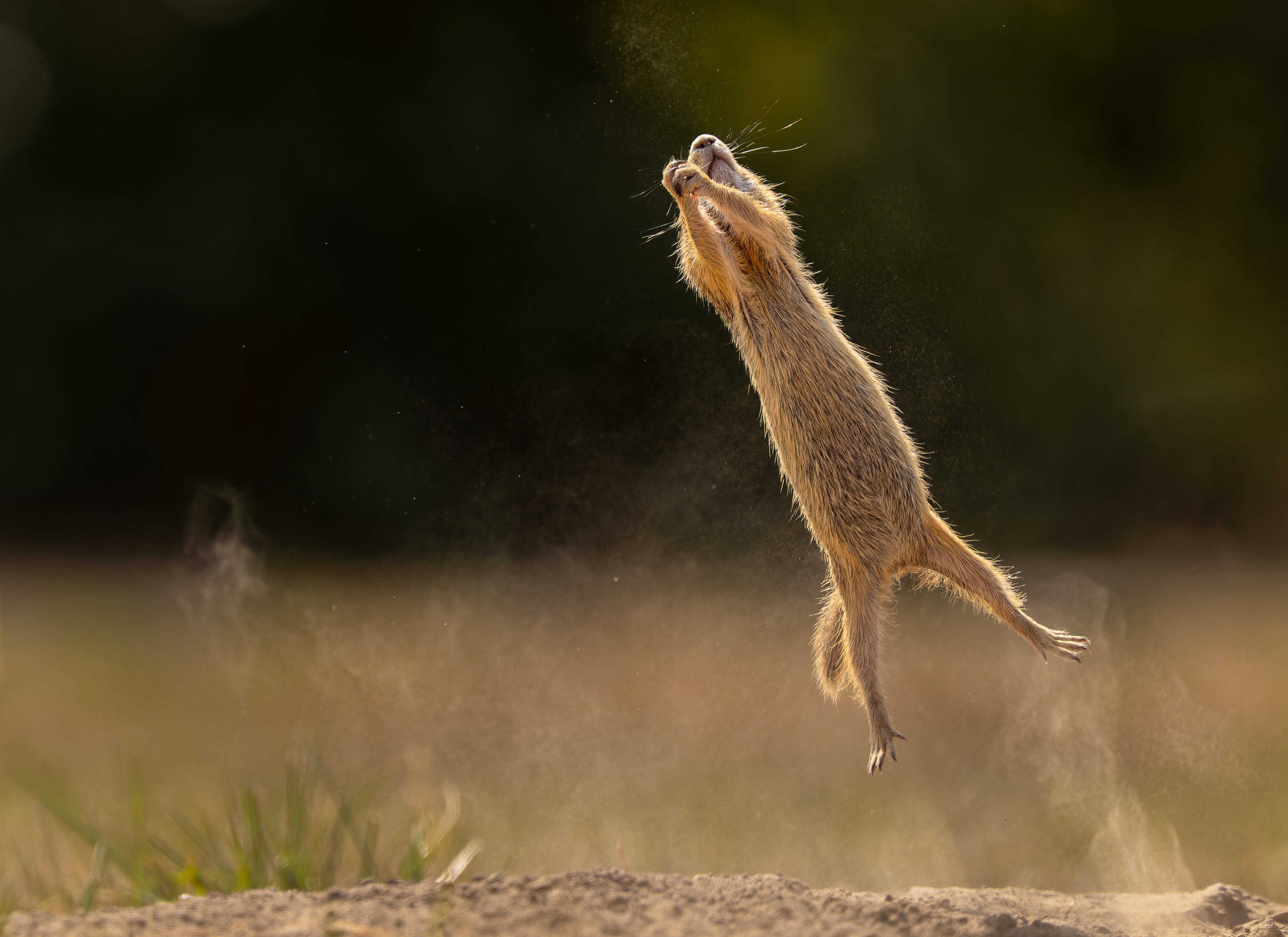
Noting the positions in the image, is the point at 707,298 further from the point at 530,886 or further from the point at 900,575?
the point at 530,886

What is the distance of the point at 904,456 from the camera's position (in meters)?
2.05

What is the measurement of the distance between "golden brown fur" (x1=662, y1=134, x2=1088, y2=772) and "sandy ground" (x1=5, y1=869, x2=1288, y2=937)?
32cm

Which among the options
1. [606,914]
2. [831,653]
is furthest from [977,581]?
A: [606,914]

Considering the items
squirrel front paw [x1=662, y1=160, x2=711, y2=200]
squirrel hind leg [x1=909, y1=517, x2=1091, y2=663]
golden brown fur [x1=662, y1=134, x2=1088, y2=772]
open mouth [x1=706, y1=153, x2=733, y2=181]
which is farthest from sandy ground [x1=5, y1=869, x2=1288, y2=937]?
open mouth [x1=706, y1=153, x2=733, y2=181]

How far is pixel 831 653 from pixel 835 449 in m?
0.48

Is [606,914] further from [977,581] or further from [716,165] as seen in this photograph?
[716,165]

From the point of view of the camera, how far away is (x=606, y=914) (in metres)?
1.58

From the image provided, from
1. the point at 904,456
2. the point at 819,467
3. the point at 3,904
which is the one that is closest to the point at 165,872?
the point at 3,904

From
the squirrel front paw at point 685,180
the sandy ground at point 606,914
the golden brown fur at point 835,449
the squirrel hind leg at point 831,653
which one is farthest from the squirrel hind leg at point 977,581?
the squirrel front paw at point 685,180

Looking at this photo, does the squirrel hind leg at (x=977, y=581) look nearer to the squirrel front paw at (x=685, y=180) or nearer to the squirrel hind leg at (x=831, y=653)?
Result: the squirrel hind leg at (x=831, y=653)

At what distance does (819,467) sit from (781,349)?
0.88ft

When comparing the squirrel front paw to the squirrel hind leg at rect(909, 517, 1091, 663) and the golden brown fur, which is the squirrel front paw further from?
the squirrel hind leg at rect(909, 517, 1091, 663)

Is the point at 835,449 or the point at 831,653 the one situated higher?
the point at 835,449

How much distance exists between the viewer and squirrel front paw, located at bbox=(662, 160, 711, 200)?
76.9 inches
